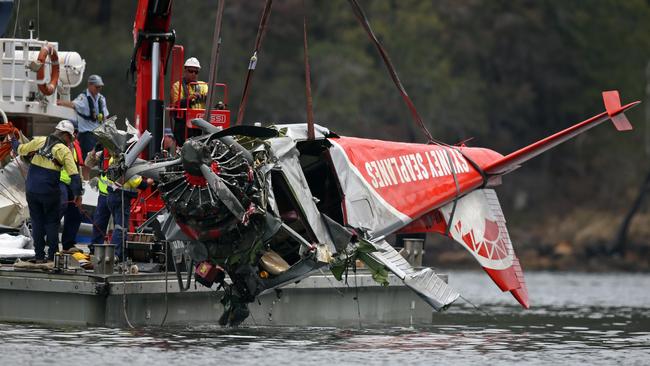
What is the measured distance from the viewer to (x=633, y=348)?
18.2 metres

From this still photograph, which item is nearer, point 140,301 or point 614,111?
point 140,301

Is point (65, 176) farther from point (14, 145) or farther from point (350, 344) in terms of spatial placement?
point (350, 344)

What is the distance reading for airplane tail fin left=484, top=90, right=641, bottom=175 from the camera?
19.5 metres

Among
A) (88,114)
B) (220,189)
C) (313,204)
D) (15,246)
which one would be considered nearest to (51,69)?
(88,114)

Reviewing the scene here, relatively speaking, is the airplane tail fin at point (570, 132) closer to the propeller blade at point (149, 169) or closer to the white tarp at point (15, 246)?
the propeller blade at point (149, 169)

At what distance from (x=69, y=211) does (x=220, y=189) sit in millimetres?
4116

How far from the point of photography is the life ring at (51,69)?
2200cm

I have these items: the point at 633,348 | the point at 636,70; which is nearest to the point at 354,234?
the point at 633,348

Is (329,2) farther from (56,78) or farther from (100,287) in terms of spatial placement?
(100,287)

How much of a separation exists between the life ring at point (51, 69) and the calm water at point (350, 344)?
5376 mm

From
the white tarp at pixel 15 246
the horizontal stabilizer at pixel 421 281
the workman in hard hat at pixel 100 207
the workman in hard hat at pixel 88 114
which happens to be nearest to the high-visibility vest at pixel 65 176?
the workman in hard hat at pixel 100 207

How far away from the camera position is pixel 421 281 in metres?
18.0

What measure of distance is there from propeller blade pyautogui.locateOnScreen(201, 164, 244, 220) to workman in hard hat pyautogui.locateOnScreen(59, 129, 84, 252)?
360cm

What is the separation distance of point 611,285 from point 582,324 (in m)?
16.7
